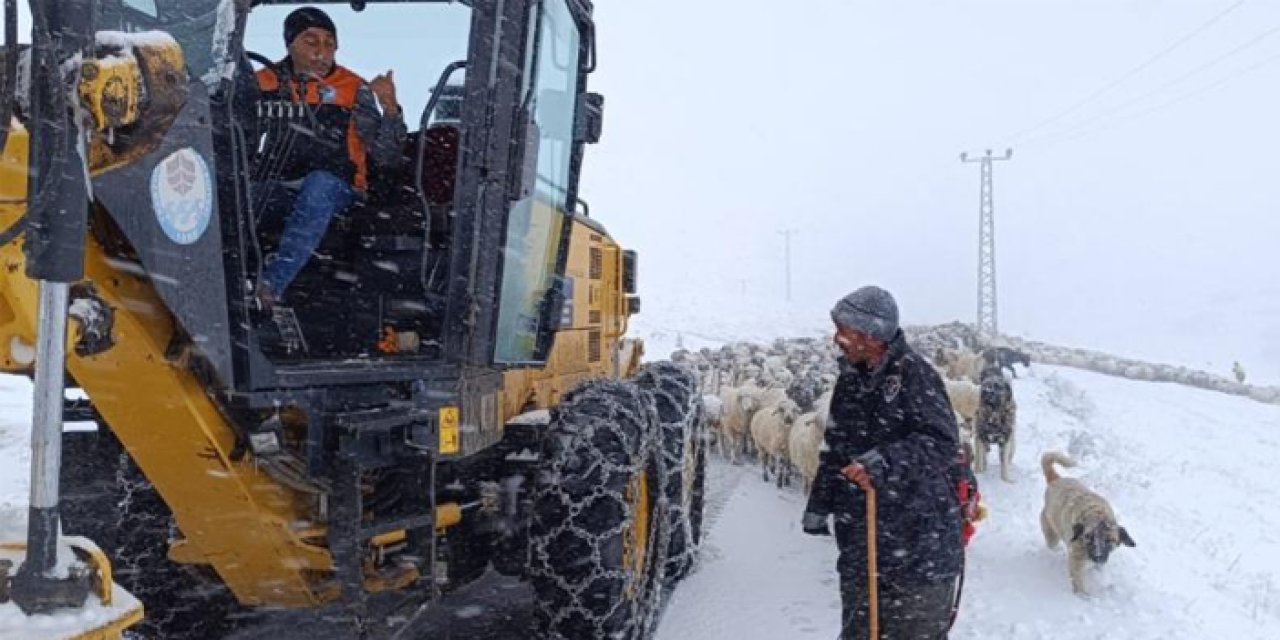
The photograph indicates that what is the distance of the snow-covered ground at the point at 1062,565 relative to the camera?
5910 millimetres

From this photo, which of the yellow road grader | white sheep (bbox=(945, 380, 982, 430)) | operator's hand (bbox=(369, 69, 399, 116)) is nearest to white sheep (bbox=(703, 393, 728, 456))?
white sheep (bbox=(945, 380, 982, 430))

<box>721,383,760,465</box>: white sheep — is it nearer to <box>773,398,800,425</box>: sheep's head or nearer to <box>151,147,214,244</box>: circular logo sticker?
<box>773,398,800,425</box>: sheep's head

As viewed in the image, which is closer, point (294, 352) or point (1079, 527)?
point (294, 352)

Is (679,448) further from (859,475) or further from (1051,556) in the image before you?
(1051,556)

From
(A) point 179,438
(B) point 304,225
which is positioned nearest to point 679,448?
(B) point 304,225

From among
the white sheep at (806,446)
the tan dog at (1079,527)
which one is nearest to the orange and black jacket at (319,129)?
the tan dog at (1079,527)

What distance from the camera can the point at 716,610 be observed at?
608cm

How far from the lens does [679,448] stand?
6.14 meters

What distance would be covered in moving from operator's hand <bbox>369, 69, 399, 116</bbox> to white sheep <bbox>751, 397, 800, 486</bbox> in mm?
7213

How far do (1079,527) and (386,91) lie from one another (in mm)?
4976

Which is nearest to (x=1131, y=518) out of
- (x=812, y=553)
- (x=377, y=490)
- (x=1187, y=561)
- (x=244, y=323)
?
(x=1187, y=561)

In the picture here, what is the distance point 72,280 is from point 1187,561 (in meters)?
8.40

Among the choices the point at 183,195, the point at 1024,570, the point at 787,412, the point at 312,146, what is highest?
the point at 312,146

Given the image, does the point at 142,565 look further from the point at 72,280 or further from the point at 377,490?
the point at 72,280
